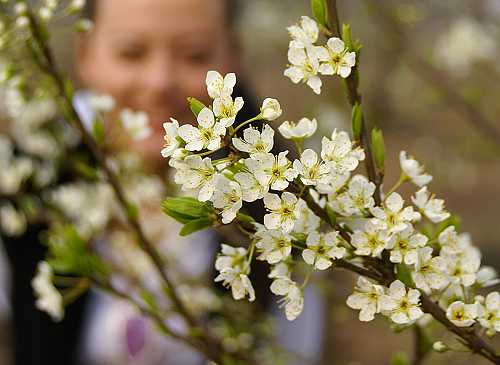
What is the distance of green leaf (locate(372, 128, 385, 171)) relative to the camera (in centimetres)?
66

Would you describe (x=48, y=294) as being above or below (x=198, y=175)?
below

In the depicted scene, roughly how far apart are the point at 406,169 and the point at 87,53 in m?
1.35

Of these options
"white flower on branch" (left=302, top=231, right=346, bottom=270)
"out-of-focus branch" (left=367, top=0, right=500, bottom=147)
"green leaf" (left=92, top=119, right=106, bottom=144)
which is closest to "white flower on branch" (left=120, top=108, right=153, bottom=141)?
"green leaf" (left=92, top=119, right=106, bottom=144)

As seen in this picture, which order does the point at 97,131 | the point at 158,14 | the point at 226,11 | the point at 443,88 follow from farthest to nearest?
the point at 443,88 → the point at 226,11 → the point at 158,14 → the point at 97,131

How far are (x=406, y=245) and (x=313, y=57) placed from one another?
19 centimetres

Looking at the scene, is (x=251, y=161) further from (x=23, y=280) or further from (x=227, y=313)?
(x=23, y=280)

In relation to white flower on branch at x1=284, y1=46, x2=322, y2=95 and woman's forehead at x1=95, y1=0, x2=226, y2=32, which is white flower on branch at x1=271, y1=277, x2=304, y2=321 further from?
woman's forehead at x1=95, y1=0, x2=226, y2=32

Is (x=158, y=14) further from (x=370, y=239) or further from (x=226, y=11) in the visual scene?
(x=370, y=239)

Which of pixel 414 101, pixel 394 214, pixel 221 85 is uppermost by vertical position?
pixel 221 85

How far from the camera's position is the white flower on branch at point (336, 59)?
60 centimetres

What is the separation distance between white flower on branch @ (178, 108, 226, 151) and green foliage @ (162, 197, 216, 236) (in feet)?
0.21

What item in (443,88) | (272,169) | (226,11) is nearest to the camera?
(272,169)

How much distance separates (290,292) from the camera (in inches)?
24.2

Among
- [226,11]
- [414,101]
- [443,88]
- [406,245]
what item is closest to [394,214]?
[406,245]
